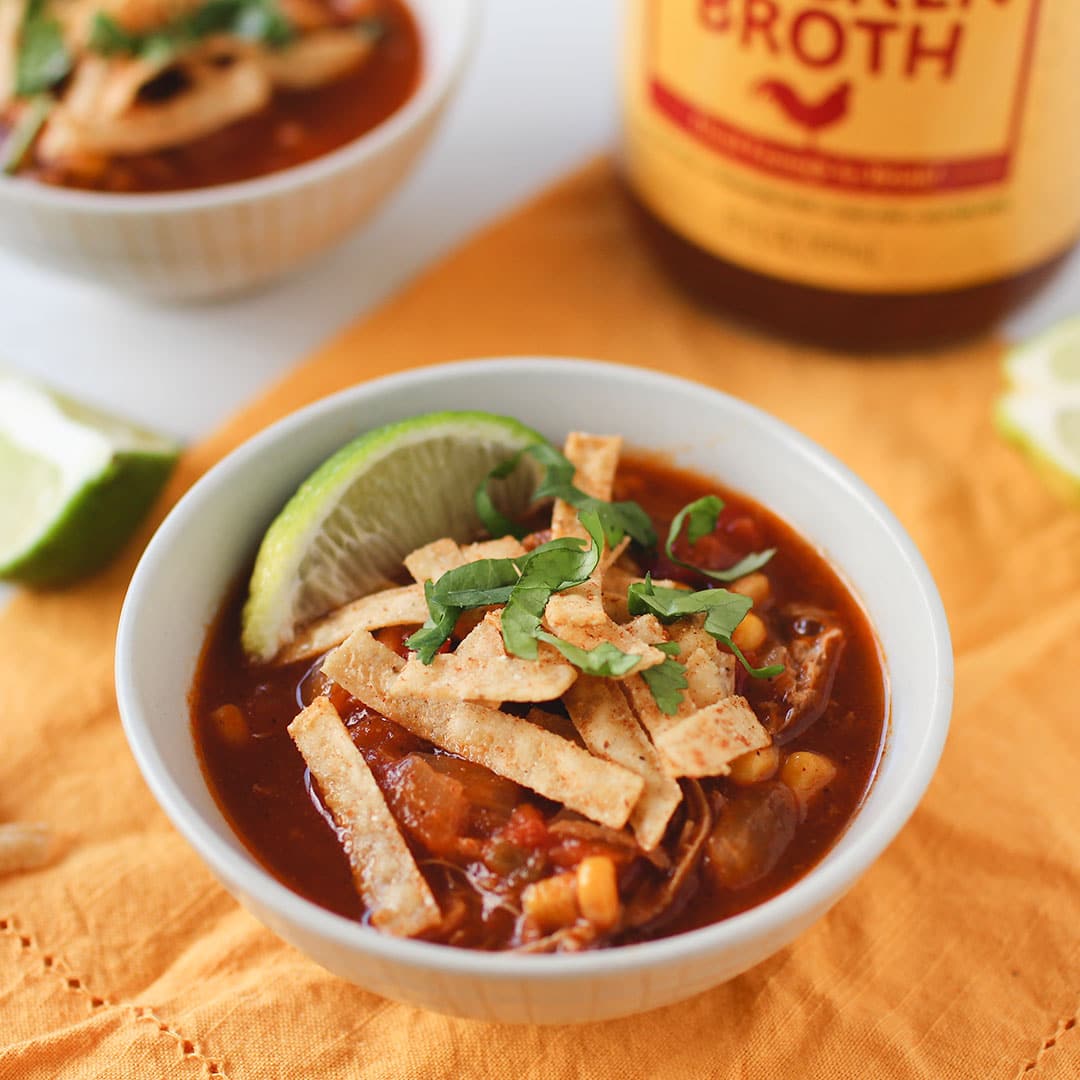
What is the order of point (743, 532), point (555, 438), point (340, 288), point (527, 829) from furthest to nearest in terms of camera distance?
point (340, 288), point (555, 438), point (743, 532), point (527, 829)

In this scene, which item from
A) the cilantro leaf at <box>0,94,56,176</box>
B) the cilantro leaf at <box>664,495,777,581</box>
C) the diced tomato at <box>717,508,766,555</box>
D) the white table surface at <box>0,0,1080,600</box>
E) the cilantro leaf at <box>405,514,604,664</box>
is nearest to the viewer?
the cilantro leaf at <box>405,514,604,664</box>

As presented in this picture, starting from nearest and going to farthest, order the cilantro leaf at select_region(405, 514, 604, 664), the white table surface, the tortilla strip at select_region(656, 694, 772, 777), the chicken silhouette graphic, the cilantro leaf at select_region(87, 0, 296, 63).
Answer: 1. the tortilla strip at select_region(656, 694, 772, 777)
2. the cilantro leaf at select_region(405, 514, 604, 664)
3. the chicken silhouette graphic
4. the cilantro leaf at select_region(87, 0, 296, 63)
5. the white table surface

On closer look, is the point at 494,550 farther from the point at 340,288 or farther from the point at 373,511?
the point at 340,288

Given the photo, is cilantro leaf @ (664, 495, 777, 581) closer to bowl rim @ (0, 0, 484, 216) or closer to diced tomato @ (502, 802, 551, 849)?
diced tomato @ (502, 802, 551, 849)

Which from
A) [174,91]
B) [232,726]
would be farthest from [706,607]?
[174,91]

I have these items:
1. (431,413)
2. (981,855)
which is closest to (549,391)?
(431,413)

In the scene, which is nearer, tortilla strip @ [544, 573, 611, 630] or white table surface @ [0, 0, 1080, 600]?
tortilla strip @ [544, 573, 611, 630]

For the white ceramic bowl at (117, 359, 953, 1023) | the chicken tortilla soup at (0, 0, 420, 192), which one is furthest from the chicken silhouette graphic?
the chicken tortilla soup at (0, 0, 420, 192)
